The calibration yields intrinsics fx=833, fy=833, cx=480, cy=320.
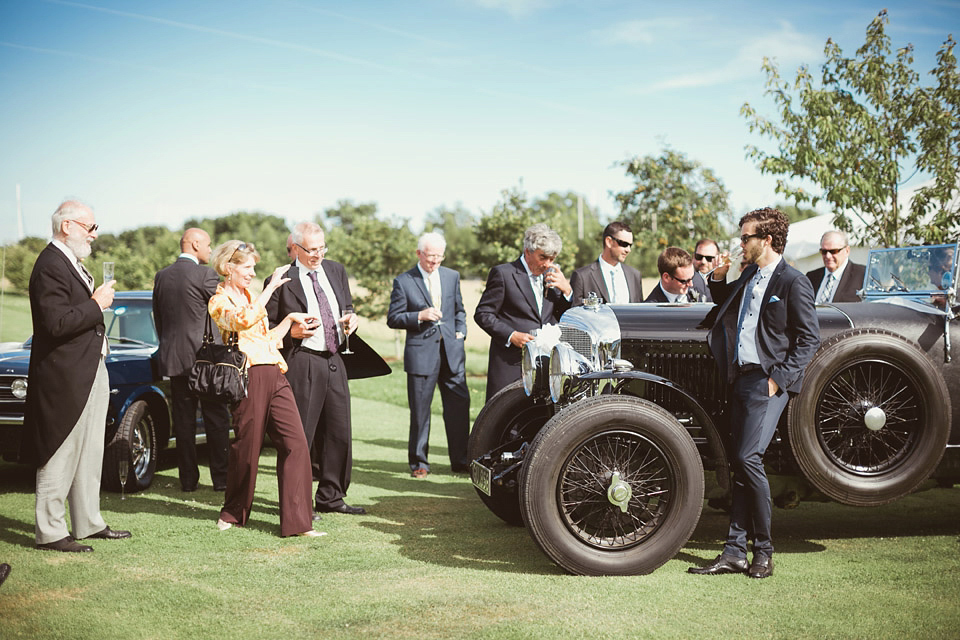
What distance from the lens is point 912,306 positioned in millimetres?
5641

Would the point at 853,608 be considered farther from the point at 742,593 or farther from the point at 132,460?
the point at 132,460

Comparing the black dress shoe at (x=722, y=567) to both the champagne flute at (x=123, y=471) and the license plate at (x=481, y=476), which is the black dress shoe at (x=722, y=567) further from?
the champagne flute at (x=123, y=471)

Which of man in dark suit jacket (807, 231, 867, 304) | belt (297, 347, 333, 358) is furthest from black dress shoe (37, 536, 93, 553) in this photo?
man in dark suit jacket (807, 231, 867, 304)

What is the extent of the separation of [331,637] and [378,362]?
3.29 meters

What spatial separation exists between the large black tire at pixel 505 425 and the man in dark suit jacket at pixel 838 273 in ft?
9.09

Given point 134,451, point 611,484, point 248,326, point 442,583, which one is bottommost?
point 442,583

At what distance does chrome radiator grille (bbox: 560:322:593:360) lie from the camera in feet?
18.1

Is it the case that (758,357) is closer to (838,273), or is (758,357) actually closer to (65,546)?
(838,273)

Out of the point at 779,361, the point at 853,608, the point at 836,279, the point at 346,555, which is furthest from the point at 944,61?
the point at 346,555

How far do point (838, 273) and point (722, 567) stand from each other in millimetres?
3364

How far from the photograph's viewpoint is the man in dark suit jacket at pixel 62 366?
5211 mm

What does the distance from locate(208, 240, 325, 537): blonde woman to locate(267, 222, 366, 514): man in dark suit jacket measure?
1.20ft

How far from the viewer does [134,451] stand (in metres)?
7.39

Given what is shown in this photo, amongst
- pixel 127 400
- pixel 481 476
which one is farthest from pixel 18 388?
pixel 481 476
